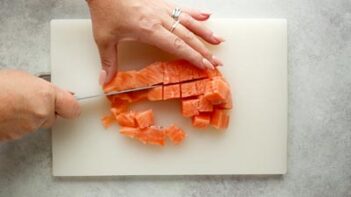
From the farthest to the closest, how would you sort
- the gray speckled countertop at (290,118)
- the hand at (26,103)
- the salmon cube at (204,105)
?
the gray speckled countertop at (290,118), the salmon cube at (204,105), the hand at (26,103)

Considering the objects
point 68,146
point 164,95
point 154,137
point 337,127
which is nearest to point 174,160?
point 154,137

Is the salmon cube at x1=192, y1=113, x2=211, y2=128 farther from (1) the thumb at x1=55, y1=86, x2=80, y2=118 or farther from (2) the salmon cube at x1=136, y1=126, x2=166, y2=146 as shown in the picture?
(1) the thumb at x1=55, y1=86, x2=80, y2=118

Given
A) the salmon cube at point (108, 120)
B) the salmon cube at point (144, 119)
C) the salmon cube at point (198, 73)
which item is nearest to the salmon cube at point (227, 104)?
the salmon cube at point (198, 73)

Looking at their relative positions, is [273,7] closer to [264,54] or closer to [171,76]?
[264,54]

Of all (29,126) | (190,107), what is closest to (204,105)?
(190,107)

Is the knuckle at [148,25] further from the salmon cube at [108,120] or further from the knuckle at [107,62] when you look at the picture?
the salmon cube at [108,120]
